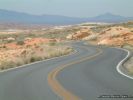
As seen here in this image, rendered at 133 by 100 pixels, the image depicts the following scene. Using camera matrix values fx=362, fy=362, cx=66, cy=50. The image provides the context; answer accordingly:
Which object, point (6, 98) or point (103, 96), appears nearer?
point (103, 96)

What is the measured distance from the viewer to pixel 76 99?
11.1m

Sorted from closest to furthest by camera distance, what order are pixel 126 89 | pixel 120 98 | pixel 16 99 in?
pixel 120 98
pixel 16 99
pixel 126 89

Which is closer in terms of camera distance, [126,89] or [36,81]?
[126,89]

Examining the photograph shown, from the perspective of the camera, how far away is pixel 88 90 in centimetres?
1302

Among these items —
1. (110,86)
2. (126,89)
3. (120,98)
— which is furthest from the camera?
(110,86)

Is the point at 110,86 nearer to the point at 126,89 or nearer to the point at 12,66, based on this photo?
the point at 126,89

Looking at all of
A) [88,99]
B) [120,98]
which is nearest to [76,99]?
[88,99]

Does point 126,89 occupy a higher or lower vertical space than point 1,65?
higher

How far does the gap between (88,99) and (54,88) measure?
303 centimetres

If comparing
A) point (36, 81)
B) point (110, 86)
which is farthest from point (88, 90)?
point (36, 81)

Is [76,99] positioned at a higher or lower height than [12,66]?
higher

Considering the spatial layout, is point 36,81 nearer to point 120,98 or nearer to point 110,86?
point 110,86

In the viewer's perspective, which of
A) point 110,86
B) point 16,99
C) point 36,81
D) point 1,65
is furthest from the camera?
point 1,65

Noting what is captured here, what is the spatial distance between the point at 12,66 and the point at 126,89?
50.8 ft
